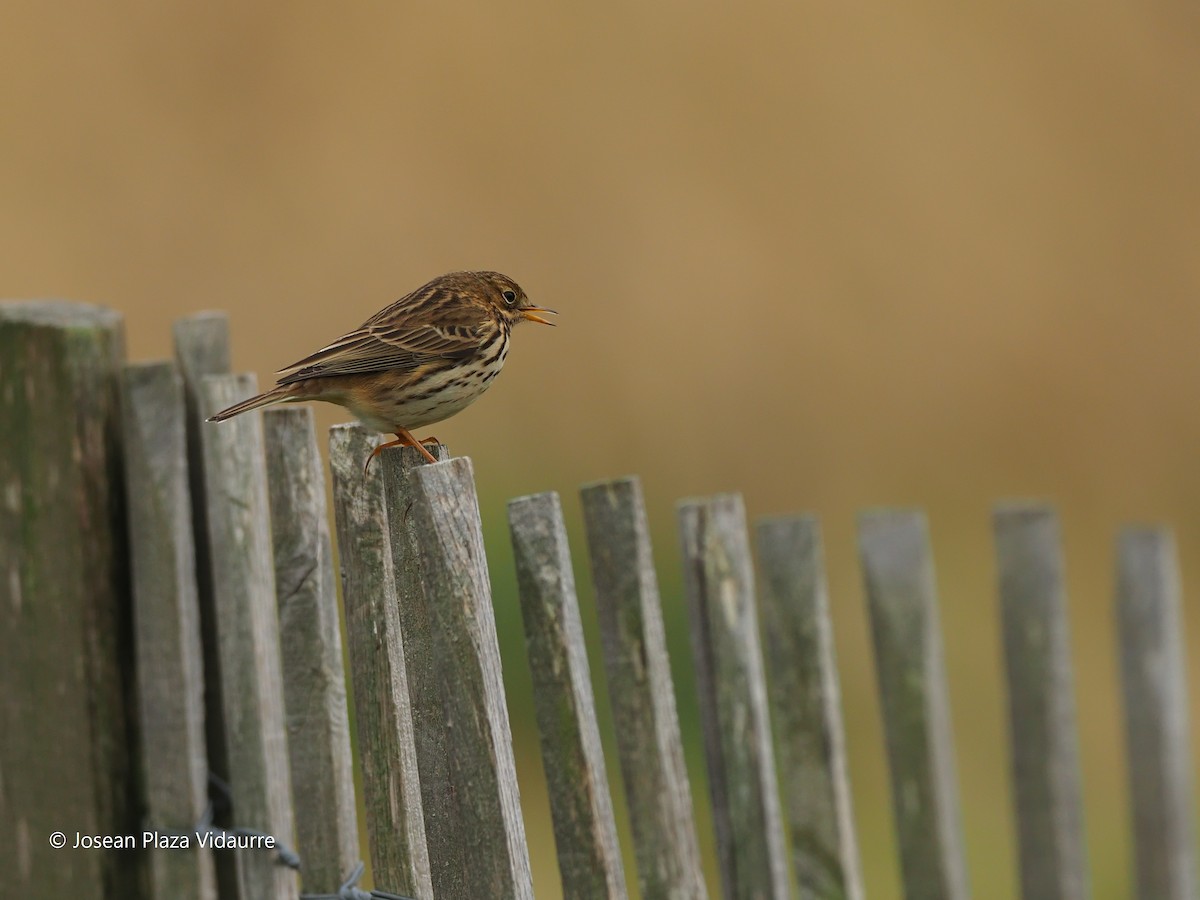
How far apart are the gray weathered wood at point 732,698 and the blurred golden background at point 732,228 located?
630 cm

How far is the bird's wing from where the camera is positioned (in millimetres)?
4992

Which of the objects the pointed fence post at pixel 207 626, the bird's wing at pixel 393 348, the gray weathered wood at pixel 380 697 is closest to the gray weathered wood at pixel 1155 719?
the bird's wing at pixel 393 348

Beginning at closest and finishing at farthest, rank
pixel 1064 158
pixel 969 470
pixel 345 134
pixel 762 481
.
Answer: pixel 762 481
pixel 969 470
pixel 345 134
pixel 1064 158

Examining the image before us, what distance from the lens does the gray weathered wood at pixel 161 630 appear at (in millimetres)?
2881

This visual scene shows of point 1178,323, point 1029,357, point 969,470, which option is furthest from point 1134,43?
point 969,470

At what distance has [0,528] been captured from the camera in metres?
2.84

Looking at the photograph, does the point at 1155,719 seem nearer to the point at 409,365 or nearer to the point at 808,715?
the point at 808,715

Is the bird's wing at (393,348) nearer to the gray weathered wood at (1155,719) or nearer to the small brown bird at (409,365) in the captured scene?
the small brown bird at (409,365)

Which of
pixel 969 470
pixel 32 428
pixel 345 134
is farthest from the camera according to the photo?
pixel 345 134

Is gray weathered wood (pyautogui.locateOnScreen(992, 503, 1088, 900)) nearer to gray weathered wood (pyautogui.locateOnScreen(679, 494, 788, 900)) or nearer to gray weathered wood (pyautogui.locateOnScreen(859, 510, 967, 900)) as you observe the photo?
gray weathered wood (pyautogui.locateOnScreen(859, 510, 967, 900))

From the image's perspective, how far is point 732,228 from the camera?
1595 centimetres

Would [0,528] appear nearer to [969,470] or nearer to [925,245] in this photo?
[969,470]

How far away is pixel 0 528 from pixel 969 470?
12.0 m

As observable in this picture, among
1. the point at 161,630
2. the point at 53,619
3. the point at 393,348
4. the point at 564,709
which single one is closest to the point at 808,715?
the point at 564,709
